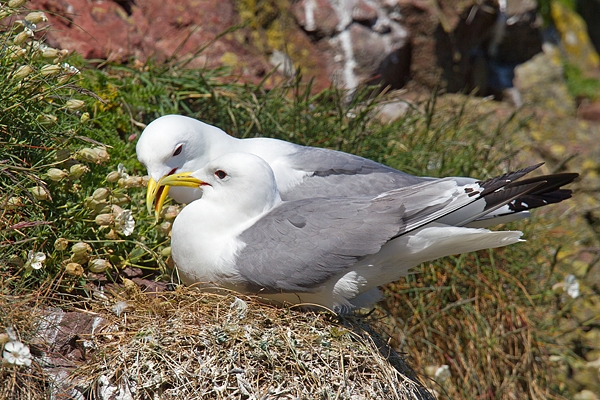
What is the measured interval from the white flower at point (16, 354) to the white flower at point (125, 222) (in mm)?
688

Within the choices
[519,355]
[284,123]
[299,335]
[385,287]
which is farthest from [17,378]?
[519,355]

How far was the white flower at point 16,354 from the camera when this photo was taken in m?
2.03

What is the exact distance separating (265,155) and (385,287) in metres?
1.05

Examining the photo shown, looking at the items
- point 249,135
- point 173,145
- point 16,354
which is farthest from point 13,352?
point 249,135

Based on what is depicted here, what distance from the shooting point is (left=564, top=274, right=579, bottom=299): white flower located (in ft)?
12.1

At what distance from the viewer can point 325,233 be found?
254 cm

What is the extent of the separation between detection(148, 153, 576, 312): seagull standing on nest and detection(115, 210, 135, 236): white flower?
12 centimetres

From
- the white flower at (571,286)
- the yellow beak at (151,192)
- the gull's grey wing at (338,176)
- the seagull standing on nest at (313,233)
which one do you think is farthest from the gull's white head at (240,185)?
the white flower at (571,286)

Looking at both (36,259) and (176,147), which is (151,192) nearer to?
(176,147)

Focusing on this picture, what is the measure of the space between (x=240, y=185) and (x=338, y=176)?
23.0 inches

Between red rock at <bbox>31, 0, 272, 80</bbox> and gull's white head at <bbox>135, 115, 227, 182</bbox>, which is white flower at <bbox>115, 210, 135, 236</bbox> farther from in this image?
red rock at <bbox>31, 0, 272, 80</bbox>

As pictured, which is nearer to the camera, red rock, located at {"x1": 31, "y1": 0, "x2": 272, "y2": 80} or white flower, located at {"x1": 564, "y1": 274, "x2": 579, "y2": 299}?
white flower, located at {"x1": 564, "y1": 274, "x2": 579, "y2": 299}

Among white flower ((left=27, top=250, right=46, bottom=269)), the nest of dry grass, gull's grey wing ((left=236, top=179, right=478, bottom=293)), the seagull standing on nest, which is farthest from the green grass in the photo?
gull's grey wing ((left=236, top=179, right=478, bottom=293))

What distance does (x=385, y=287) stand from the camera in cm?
362
